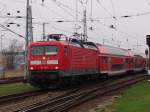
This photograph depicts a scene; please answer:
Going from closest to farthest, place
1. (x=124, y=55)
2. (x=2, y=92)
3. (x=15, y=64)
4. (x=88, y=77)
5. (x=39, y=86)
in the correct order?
(x=2, y=92), (x=39, y=86), (x=88, y=77), (x=124, y=55), (x=15, y=64)

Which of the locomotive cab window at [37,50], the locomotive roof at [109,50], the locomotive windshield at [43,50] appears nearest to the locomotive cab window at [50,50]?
the locomotive windshield at [43,50]

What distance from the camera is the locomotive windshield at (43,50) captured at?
28.2 meters

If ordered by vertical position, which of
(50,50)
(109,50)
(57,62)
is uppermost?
(109,50)

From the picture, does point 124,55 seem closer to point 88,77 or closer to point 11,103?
point 88,77

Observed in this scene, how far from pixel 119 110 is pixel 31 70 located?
1231cm

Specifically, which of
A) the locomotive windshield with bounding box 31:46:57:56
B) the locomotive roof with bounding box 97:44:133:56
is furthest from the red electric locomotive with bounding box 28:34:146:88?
the locomotive roof with bounding box 97:44:133:56

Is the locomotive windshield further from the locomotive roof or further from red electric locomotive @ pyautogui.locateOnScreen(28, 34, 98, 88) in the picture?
the locomotive roof

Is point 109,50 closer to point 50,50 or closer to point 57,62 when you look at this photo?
point 50,50

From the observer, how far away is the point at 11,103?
67.1 ft

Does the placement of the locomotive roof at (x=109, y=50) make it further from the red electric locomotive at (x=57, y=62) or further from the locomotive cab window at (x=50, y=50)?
the locomotive cab window at (x=50, y=50)

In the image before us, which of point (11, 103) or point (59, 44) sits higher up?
point (59, 44)

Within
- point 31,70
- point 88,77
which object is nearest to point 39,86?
point 31,70

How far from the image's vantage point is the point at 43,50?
28.5 metres

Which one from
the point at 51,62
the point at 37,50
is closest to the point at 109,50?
the point at 37,50
